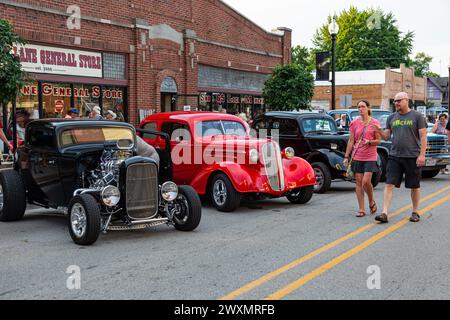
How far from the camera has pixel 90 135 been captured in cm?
862

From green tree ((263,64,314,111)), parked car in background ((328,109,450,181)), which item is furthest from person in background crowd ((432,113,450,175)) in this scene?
green tree ((263,64,314,111))

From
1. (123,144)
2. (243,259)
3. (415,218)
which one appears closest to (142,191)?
(123,144)

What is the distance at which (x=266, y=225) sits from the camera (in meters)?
8.86

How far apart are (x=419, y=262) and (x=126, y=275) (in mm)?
3275

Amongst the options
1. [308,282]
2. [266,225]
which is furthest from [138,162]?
[308,282]

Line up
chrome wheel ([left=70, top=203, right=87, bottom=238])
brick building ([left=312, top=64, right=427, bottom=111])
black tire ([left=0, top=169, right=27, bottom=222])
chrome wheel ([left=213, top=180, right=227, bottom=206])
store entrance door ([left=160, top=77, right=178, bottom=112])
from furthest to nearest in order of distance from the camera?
brick building ([left=312, top=64, right=427, bottom=111]), store entrance door ([left=160, top=77, right=178, bottom=112]), chrome wheel ([left=213, top=180, right=227, bottom=206]), black tire ([left=0, top=169, right=27, bottom=222]), chrome wheel ([left=70, top=203, right=87, bottom=238])

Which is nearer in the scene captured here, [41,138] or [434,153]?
[41,138]

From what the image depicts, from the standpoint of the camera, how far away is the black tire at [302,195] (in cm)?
1103

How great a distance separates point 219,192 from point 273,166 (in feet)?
3.64

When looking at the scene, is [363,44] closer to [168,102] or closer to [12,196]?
[168,102]

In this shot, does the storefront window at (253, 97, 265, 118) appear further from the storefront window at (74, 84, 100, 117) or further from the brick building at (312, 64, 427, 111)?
the brick building at (312, 64, 427, 111)

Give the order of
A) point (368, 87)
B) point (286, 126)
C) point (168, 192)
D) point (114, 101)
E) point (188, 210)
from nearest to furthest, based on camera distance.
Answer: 1. point (168, 192)
2. point (188, 210)
3. point (286, 126)
4. point (114, 101)
5. point (368, 87)

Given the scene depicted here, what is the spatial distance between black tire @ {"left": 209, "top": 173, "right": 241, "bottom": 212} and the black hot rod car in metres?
1.66

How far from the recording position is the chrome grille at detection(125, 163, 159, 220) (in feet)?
24.9
